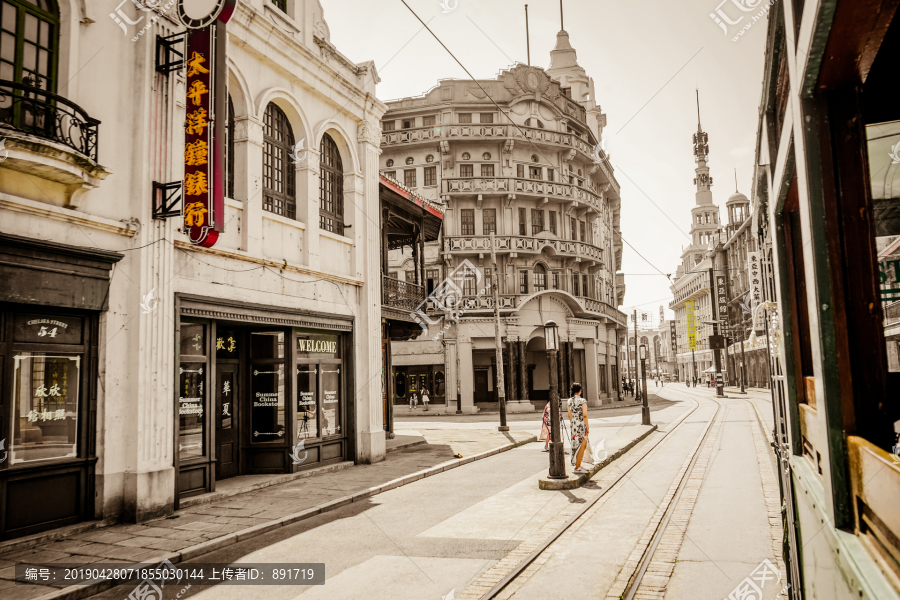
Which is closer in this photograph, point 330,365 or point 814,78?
point 814,78

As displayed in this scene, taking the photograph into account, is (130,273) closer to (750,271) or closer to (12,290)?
(12,290)

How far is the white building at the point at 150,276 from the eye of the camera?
852 cm

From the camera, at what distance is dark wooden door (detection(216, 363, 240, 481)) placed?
13109 mm

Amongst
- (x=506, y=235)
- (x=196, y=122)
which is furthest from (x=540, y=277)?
(x=196, y=122)

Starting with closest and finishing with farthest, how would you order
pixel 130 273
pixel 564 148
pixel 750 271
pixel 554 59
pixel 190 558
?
pixel 190 558, pixel 750 271, pixel 130 273, pixel 564 148, pixel 554 59

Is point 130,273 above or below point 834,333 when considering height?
above

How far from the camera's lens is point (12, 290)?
820 cm

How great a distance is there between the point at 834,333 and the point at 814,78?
900 millimetres

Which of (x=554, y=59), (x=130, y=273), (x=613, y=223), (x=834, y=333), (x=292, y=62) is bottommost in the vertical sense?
(x=834, y=333)

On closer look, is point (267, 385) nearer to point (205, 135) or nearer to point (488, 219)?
point (205, 135)

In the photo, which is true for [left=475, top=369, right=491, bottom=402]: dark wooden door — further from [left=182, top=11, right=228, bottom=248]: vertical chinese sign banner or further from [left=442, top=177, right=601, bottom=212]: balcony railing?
[left=182, top=11, right=228, bottom=248]: vertical chinese sign banner

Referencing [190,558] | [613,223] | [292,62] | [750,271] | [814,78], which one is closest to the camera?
[814,78]

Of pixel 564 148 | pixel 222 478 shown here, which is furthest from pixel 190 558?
pixel 564 148

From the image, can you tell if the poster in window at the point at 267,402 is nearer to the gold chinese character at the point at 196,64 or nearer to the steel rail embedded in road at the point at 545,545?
the gold chinese character at the point at 196,64
